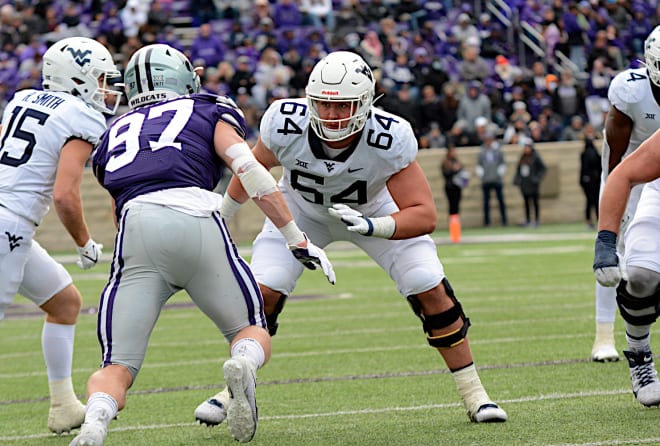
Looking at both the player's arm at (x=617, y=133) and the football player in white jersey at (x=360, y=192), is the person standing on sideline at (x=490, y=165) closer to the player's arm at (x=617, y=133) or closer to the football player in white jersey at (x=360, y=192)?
the player's arm at (x=617, y=133)

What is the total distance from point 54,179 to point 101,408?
5.62ft

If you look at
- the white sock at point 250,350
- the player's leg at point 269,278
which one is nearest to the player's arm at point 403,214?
the player's leg at point 269,278

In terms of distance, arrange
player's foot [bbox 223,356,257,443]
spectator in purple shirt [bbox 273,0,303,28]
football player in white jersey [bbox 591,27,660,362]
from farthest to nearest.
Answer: spectator in purple shirt [bbox 273,0,303,28] → football player in white jersey [bbox 591,27,660,362] → player's foot [bbox 223,356,257,443]

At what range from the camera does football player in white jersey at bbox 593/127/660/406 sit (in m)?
4.66

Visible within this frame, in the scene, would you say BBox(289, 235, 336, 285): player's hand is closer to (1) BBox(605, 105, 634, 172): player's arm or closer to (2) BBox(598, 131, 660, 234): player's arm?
(2) BBox(598, 131, 660, 234): player's arm

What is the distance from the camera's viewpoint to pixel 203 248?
438 centimetres

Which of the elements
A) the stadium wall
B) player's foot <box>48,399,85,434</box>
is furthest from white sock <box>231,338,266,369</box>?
the stadium wall

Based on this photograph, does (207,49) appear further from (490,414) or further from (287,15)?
(490,414)

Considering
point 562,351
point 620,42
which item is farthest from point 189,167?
point 620,42

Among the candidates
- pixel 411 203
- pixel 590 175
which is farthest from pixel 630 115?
pixel 590 175

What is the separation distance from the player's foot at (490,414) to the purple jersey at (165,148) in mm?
1541

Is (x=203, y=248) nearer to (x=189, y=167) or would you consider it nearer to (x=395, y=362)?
(x=189, y=167)

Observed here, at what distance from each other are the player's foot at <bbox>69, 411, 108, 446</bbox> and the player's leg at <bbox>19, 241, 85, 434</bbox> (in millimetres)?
1524

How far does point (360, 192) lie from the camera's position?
533cm
